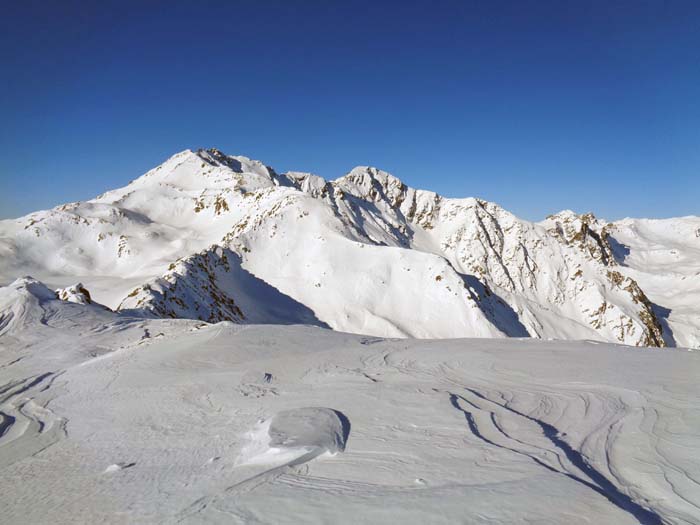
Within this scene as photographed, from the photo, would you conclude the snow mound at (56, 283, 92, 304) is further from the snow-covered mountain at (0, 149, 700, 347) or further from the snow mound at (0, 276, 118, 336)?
the snow mound at (0, 276, 118, 336)

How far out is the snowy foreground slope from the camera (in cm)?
426

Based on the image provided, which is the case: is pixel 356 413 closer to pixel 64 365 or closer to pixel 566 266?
pixel 64 365

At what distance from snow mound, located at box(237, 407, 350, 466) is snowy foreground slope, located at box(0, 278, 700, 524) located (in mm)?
32

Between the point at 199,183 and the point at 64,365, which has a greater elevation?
the point at 199,183

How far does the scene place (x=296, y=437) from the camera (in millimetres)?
5836

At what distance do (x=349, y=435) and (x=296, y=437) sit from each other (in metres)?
0.81

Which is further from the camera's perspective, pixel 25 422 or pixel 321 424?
pixel 25 422

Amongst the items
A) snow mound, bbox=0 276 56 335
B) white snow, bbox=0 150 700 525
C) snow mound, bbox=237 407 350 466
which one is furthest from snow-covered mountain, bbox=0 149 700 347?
snow mound, bbox=237 407 350 466

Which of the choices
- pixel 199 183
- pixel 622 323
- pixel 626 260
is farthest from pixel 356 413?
pixel 626 260

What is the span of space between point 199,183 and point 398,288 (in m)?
39.3

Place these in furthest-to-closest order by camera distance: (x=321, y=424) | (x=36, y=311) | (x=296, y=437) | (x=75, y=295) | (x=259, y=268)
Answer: (x=259, y=268)
(x=75, y=295)
(x=36, y=311)
(x=321, y=424)
(x=296, y=437)

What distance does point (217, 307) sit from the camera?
99.9 feet

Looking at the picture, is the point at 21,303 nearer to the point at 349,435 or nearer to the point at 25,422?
the point at 25,422

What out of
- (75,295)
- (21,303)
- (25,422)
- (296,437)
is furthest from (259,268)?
(296,437)
